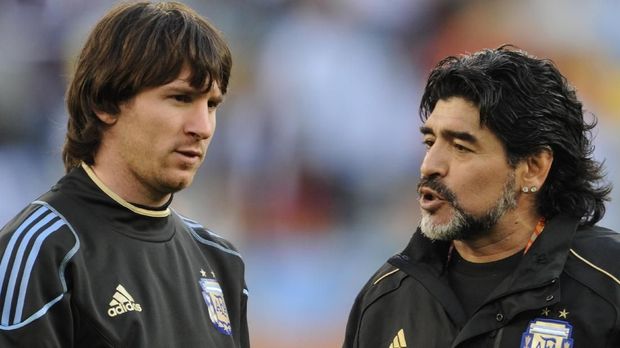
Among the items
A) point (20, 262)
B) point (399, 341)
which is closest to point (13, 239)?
point (20, 262)

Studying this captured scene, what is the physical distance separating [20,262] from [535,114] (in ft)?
5.46

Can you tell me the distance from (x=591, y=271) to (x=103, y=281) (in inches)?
56.5

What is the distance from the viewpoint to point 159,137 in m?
2.77

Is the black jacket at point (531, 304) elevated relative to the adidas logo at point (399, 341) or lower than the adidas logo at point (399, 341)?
elevated

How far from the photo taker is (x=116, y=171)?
279 centimetres

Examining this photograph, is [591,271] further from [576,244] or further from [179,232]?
[179,232]

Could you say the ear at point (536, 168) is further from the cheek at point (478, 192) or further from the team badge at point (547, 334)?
the team badge at point (547, 334)

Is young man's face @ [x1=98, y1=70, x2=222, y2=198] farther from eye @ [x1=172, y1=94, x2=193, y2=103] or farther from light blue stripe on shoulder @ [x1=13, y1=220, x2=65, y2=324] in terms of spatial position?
light blue stripe on shoulder @ [x1=13, y1=220, x2=65, y2=324]

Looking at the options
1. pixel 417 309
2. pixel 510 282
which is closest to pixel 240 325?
pixel 417 309

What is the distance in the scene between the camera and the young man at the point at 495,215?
3.04 m

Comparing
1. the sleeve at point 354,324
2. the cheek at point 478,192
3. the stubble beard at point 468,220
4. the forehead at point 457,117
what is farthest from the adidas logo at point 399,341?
the forehead at point 457,117

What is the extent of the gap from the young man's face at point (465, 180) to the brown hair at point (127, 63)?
31.0 inches

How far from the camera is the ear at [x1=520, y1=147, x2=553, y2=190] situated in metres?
3.26

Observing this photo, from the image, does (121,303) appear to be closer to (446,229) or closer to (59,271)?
(59,271)
